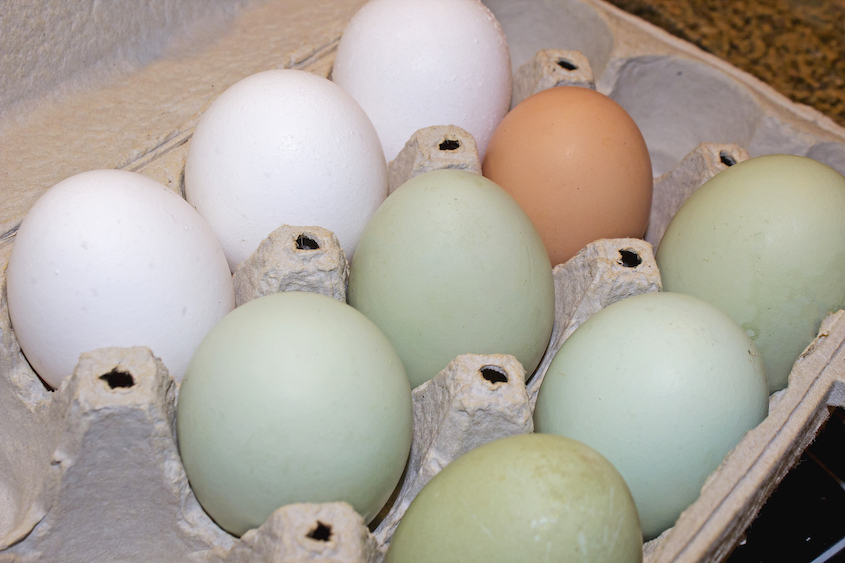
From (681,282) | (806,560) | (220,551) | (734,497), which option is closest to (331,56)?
(681,282)

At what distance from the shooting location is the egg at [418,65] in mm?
1510

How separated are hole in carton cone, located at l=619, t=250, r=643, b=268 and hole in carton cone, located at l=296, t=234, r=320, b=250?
60cm

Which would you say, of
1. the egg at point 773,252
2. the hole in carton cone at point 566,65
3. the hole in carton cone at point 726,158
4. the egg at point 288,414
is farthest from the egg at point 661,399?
the hole in carton cone at point 566,65

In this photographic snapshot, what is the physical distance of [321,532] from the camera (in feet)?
3.01

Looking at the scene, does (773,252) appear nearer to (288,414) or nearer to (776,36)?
(288,414)

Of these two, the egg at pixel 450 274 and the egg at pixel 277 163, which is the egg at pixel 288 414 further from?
the egg at pixel 277 163

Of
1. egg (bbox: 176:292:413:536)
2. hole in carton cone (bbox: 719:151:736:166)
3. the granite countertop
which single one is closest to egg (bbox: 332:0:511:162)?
hole in carton cone (bbox: 719:151:736:166)

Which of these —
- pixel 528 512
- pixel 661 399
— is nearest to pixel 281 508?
pixel 528 512

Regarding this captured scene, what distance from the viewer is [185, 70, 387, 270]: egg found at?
1261 mm

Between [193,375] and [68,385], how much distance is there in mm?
194

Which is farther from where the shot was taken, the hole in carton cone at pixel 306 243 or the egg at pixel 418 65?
the egg at pixel 418 65

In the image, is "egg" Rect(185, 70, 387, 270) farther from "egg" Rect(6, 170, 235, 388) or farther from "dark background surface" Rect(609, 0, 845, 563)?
"dark background surface" Rect(609, 0, 845, 563)

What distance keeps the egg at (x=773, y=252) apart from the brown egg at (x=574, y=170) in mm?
165

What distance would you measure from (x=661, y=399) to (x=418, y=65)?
0.88 m
